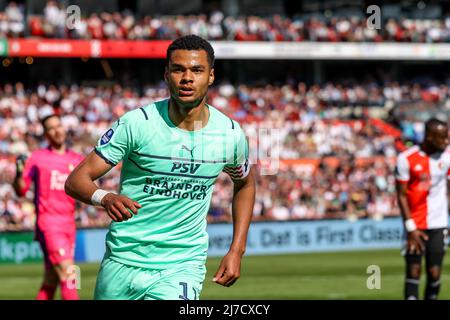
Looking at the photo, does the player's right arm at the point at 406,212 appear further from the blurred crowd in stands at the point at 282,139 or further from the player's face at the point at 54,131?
the blurred crowd in stands at the point at 282,139

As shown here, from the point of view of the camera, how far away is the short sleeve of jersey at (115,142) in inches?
252

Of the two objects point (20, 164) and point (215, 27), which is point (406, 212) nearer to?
point (20, 164)

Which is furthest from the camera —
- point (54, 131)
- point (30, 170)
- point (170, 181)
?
point (30, 170)

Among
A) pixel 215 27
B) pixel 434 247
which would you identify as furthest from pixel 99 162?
pixel 215 27

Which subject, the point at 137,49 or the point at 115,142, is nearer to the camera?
the point at 115,142

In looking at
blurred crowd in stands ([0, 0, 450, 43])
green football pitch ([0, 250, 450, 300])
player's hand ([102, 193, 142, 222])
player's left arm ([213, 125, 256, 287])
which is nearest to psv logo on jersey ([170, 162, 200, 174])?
player's left arm ([213, 125, 256, 287])

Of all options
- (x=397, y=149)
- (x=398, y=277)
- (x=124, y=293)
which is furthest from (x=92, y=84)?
(x=124, y=293)

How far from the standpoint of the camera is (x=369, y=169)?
36.4 metres

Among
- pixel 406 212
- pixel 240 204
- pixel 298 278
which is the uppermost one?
pixel 240 204

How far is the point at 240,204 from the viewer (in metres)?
7.02

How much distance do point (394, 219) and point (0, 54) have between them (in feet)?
58.4

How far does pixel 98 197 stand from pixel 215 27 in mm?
39281

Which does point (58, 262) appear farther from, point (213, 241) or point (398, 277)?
point (213, 241)

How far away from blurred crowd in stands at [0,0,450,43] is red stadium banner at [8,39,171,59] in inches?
10.2
